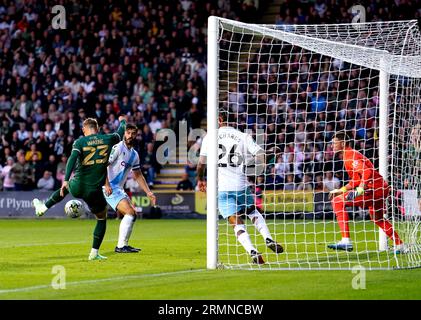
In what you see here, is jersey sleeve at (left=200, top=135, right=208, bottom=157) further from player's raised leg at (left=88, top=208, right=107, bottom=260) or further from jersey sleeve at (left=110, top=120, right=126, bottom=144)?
player's raised leg at (left=88, top=208, right=107, bottom=260)

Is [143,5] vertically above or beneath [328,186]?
above

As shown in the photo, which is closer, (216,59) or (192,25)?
(216,59)

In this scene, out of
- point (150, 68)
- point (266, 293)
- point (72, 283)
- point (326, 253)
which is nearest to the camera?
point (266, 293)

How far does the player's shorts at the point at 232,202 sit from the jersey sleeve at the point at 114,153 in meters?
2.58

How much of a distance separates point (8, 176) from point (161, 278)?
1674cm

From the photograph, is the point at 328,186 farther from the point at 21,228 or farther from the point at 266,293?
the point at 266,293

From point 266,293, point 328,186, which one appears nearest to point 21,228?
point 328,186

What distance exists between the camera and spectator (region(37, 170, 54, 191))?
86.2ft

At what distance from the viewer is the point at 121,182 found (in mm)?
14828

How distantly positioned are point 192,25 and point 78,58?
4062 mm

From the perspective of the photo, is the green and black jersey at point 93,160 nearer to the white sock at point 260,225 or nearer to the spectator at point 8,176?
the white sock at point 260,225

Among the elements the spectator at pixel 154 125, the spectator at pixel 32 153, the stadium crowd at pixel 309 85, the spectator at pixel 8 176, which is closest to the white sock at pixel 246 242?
the stadium crowd at pixel 309 85
